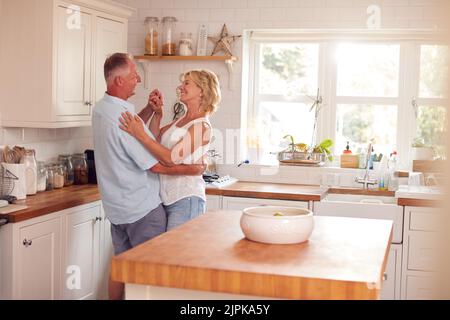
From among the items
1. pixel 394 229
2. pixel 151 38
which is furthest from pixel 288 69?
pixel 394 229

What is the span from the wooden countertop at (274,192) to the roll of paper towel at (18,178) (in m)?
1.53

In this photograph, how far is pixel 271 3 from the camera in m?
5.36

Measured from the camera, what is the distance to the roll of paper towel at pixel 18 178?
13.2 feet

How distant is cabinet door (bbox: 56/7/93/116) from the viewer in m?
4.29

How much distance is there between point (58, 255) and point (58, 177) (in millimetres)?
776

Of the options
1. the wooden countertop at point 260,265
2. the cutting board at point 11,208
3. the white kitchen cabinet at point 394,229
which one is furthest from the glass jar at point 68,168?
the wooden countertop at point 260,265

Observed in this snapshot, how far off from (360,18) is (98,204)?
2659 millimetres

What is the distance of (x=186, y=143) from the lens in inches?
142

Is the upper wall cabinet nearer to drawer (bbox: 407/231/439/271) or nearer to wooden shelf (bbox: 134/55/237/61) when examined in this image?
wooden shelf (bbox: 134/55/237/61)

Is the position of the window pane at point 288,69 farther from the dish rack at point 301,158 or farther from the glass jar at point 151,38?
the glass jar at point 151,38

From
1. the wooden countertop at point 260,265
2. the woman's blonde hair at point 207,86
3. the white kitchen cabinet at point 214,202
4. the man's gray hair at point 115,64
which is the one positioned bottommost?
the white kitchen cabinet at point 214,202

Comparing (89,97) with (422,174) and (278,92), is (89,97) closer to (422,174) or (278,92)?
(278,92)

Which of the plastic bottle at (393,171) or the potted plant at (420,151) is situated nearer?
the plastic bottle at (393,171)

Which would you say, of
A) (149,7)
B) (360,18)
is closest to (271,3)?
(360,18)
